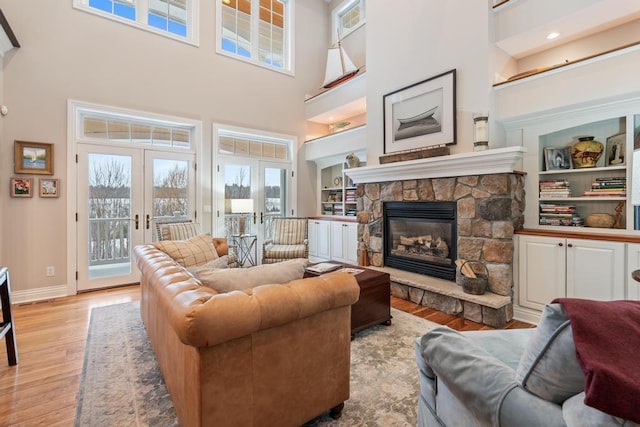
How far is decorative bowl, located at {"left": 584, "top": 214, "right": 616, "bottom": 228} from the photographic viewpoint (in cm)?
277

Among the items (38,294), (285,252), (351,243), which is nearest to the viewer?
(38,294)

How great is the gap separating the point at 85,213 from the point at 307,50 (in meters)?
4.91

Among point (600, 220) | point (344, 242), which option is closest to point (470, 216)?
point (600, 220)

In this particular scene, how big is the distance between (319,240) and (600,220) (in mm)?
3983

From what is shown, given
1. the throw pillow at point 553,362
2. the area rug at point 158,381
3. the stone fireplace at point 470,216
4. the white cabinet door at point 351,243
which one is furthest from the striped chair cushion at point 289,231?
the throw pillow at point 553,362

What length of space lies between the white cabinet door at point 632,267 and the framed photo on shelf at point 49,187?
19.9ft

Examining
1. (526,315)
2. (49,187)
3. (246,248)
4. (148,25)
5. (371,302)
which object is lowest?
(526,315)

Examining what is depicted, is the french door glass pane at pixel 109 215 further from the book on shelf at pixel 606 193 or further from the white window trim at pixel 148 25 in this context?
the book on shelf at pixel 606 193

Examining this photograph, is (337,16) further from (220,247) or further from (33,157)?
(33,157)

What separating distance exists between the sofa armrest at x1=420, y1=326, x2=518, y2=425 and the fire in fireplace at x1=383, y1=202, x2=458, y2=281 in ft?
8.34

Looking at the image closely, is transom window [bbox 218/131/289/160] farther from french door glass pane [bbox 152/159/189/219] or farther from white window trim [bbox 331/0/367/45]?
white window trim [bbox 331/0/367/45]

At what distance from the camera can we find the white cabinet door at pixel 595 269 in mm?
2502

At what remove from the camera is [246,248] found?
550 cm

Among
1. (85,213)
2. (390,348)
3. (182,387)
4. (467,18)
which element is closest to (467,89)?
(467,18)
